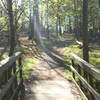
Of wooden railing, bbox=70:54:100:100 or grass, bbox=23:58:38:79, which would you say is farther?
grass, bbox=23:58:38:79

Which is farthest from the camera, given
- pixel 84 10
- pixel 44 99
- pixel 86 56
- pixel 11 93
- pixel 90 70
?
pixel 86 56

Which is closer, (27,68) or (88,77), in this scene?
(88,77)

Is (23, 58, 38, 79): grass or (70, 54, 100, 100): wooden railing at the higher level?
(70, 54, 100, 100): wooden railing

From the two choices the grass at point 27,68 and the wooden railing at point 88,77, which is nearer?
the wooden railing at point 88,77

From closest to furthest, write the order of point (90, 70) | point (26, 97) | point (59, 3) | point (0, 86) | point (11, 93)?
point (0, 86)
point (90, 70)
point (11, 93)
point (26, 97)
point (59, 3)

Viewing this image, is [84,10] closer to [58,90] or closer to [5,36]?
[58,90]

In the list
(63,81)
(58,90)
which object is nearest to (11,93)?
(58,90)

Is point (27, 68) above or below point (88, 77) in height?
below

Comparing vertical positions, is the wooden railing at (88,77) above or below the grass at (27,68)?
above

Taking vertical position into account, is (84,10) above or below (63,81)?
above

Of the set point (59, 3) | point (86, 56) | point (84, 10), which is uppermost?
point (59, 3)

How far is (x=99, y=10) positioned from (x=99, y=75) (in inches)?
1517

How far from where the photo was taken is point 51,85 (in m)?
11.1

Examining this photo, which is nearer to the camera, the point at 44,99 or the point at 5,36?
the point at 44,99
